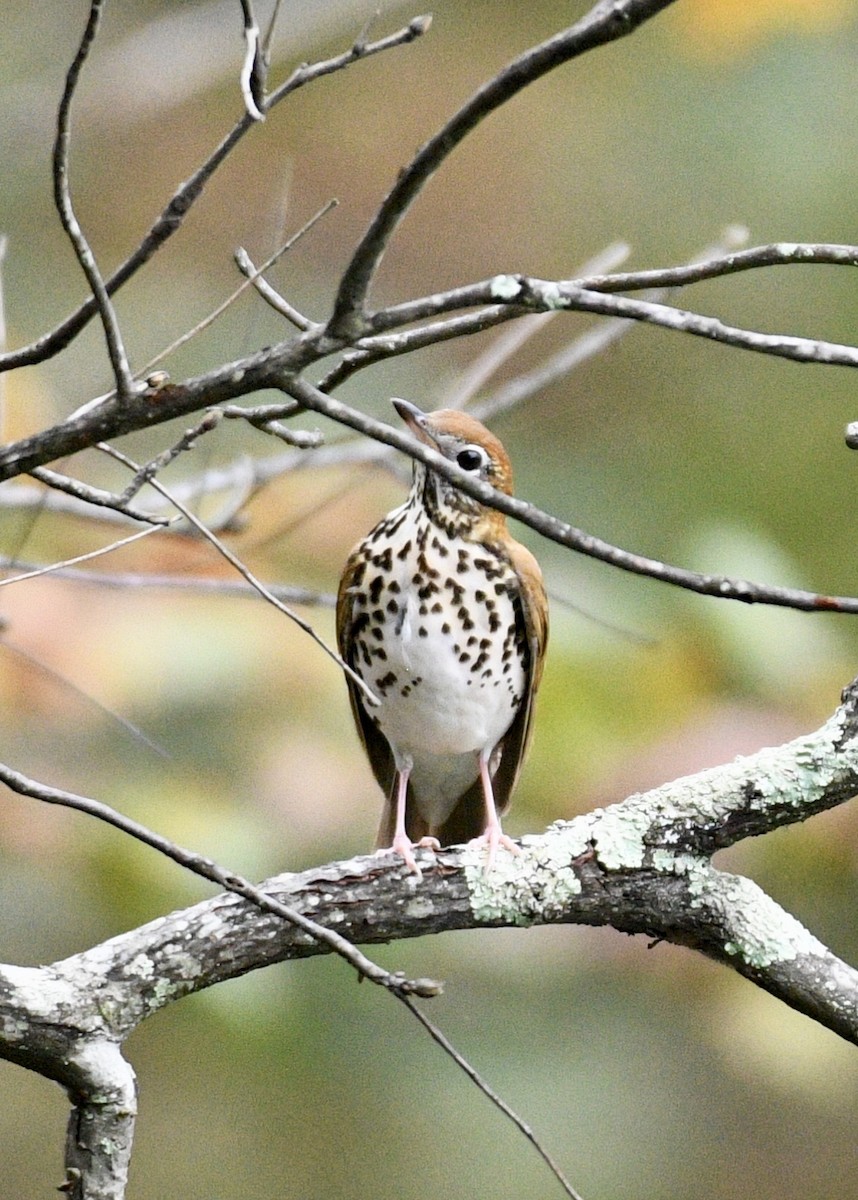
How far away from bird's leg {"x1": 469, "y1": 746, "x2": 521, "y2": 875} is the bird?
0.07 ft

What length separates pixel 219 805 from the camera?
4.50m

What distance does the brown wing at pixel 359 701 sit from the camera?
12.6 ft

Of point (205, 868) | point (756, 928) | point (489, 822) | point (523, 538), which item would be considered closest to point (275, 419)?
point (205, 868)

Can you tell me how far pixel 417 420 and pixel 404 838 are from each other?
994 mm

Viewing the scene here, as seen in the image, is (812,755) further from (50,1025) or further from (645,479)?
(645,479)

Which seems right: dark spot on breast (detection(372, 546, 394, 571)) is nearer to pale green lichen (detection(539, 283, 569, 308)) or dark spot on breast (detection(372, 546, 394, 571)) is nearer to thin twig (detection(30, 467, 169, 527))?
thin twig (detection(30, 467, 169, 527))

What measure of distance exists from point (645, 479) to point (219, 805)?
356 centimetres

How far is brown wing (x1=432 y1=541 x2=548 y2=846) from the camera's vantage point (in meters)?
3.81

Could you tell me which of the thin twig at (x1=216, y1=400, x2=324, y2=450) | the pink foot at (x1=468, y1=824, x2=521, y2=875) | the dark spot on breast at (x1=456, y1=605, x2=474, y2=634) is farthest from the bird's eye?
the thin twig at (x1=216, y1=400, x2=324, y2=450)

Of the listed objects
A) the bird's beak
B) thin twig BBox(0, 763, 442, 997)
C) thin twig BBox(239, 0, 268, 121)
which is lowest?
thin twig BBox(0, 763, 442, 997)

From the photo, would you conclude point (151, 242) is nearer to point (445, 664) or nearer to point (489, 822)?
point (445, 664)

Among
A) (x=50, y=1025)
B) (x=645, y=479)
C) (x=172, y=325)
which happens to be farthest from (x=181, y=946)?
(x=645, y=479)

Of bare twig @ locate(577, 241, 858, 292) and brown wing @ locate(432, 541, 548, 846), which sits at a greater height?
brown wing @ locate(432, 541, 548, 846)

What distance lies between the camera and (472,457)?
3.79 meters
